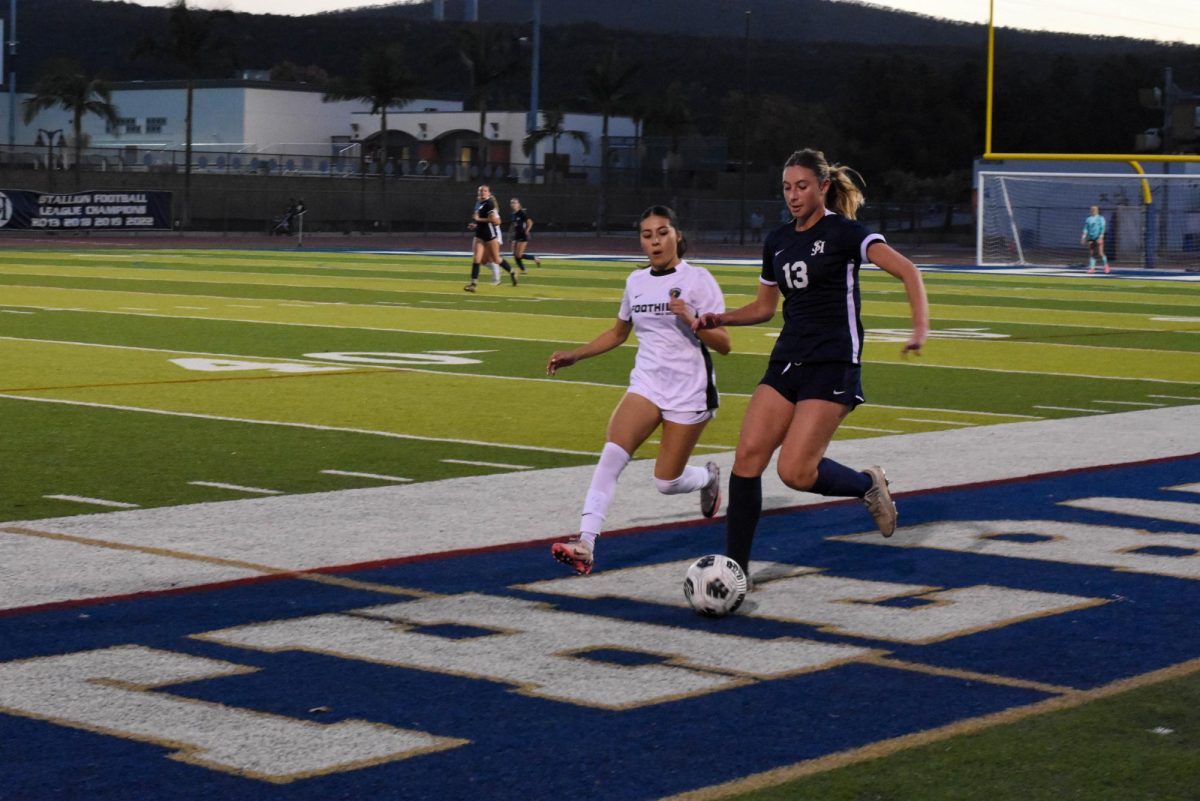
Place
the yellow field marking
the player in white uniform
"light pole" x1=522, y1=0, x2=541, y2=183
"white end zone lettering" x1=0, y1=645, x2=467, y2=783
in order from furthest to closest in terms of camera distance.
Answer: "light pole" x1=522, y1=0, x2=541, y2=183 < the player in white uniform < "white end zone lettering" x1=0, y1=645, x2=467, y2=783 < the yellow field marking

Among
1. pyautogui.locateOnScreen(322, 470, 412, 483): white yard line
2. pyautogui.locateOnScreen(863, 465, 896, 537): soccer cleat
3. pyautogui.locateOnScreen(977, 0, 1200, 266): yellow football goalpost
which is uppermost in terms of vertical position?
pyautogui.locateOnScreen(977, 0, 1200, 266): yellow football goalpost

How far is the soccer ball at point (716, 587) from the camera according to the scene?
7.17 m

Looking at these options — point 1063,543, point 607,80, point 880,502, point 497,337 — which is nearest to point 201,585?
point 880,502

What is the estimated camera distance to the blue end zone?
519 cm

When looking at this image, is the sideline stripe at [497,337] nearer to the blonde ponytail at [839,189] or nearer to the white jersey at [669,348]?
the white jersey at [669,348]

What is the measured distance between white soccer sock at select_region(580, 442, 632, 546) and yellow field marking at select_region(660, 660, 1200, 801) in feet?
7.62

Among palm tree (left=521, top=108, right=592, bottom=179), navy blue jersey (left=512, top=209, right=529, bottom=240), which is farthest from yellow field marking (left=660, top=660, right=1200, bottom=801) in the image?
palm tree (left=521, top=108, right=592, bottom=179)

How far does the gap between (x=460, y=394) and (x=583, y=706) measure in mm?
Result: 9563

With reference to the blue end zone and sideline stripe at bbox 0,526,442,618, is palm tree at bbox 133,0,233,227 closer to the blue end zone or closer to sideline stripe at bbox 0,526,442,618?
sideline stripe at bbox 0,526,442,618

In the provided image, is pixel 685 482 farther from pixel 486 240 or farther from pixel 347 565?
pixel 486 240

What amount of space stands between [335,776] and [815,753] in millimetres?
1295

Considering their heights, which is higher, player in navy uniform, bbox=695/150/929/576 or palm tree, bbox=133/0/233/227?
palm tree, bbox=133/0/233/227

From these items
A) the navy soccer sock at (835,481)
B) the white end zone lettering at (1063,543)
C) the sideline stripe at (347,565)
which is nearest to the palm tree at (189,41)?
the sideline stripe at (347,565)

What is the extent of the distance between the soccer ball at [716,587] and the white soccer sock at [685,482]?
145 centimetres
